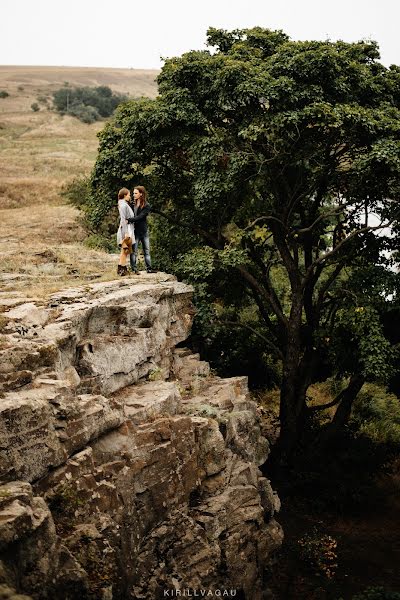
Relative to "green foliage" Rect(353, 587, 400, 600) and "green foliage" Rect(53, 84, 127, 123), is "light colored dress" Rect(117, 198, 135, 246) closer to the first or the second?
"green foliage" Rect(353, 587, 400, 600)

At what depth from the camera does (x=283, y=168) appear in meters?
14.7

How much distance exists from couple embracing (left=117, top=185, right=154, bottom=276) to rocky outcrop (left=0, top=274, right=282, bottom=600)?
116 cm

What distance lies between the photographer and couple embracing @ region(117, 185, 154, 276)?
550 inches

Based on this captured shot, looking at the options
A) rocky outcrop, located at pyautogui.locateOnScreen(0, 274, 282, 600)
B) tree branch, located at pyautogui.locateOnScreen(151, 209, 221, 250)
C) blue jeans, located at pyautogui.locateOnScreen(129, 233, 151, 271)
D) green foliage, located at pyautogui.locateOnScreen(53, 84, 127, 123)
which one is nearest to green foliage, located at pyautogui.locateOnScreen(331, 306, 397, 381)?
rocky outcrop, located at pyautogui.locateOnScreen(0, 274, 282, 600)

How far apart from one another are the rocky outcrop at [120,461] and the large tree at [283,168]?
11.9 ft

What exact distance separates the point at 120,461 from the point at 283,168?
9210mm

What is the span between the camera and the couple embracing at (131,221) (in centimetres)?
1396

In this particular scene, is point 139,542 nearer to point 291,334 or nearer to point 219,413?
point 219,413

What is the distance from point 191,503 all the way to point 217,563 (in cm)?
123

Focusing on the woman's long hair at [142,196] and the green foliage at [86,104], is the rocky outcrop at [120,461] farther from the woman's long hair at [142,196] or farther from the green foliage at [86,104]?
the green foliage at [86,104]

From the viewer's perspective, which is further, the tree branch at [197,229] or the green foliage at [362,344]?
the tree branch at [197,229]

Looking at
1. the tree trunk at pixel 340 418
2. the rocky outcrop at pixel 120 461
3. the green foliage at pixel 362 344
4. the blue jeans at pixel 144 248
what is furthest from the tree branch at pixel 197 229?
the tree trunk at pixel 340 418

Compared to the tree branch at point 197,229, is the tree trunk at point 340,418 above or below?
below

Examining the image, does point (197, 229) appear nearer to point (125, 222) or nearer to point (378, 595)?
point (125, 222)
